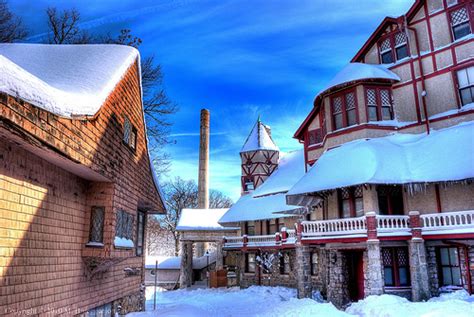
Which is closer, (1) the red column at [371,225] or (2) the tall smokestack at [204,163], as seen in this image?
(1) the red column at [371,225]

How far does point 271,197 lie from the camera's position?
32781 mm

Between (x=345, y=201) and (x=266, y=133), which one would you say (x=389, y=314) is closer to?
(x=345, y=201)

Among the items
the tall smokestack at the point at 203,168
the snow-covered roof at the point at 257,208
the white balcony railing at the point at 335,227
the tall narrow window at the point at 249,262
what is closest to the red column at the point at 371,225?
the white balcony railing at the point at 335,227

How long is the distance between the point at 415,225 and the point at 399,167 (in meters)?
2.79

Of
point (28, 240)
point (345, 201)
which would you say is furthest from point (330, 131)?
point (28, 240)

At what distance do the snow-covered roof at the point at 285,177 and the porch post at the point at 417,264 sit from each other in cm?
1478

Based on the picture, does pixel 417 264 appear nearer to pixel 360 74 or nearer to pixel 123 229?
pixel 360 74

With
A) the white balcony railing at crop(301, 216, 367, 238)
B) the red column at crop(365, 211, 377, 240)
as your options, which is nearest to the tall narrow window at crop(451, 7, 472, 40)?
the red column at crop(365, 211, 377, 240)

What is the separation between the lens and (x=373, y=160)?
17.7m

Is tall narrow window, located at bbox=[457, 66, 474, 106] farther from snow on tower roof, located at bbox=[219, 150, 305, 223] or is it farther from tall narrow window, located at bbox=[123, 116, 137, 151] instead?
tall narrow window, located at bbox=[123, 116, 137, 151]

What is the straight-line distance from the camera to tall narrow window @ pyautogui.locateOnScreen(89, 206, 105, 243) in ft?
33.3

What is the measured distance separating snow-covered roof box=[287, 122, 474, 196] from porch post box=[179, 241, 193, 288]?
22.2m

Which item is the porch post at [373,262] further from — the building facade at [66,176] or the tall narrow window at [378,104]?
the building facade at [66,176]

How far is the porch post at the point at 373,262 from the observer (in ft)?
52.6
